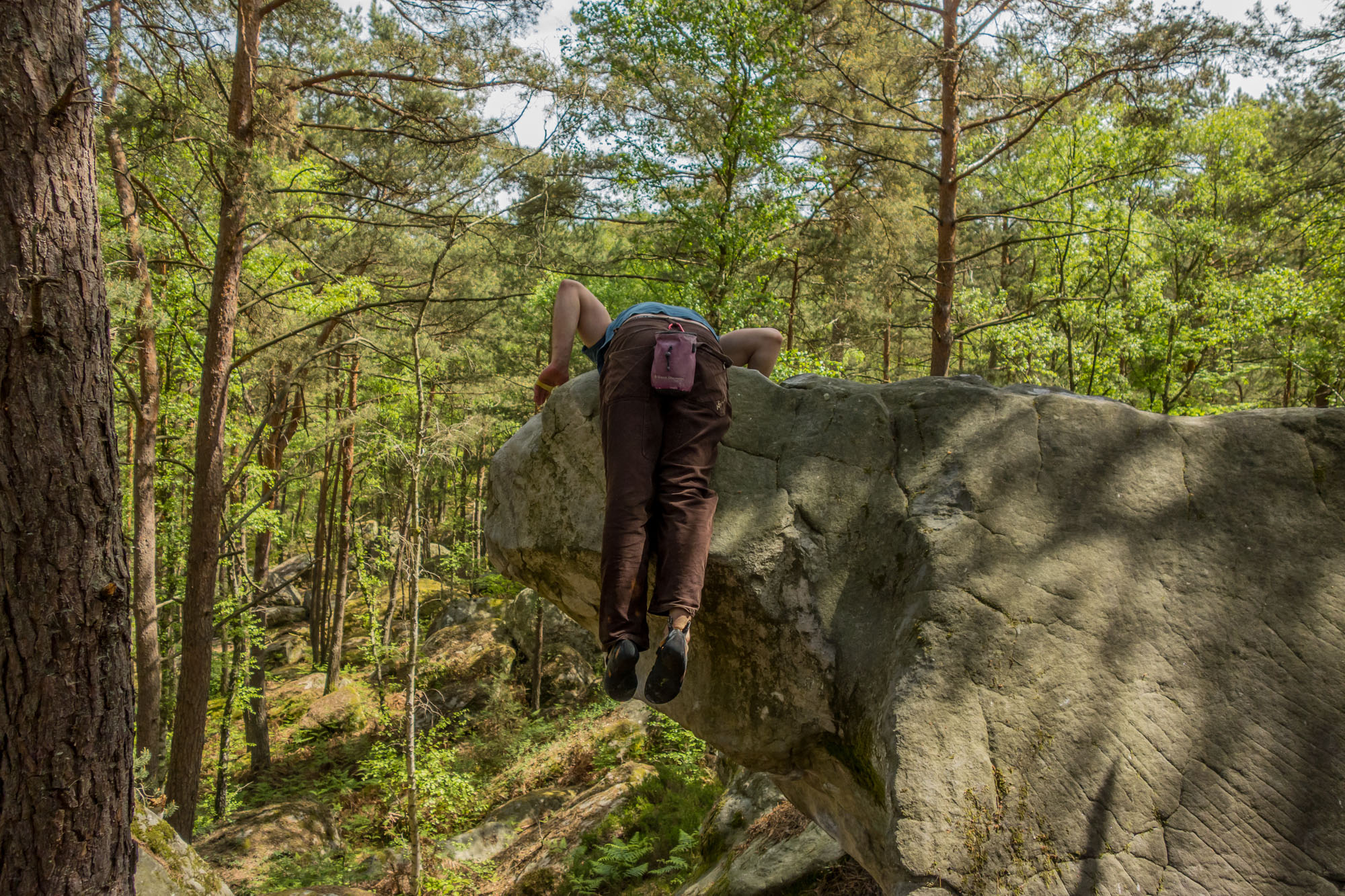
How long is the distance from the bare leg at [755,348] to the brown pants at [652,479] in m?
0.63

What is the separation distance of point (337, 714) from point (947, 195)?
16.9m

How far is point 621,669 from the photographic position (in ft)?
9.04

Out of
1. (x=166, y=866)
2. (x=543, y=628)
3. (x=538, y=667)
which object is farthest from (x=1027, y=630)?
(x=543, y=628)

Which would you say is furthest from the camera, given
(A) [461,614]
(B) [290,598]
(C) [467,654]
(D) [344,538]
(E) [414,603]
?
(B) [290,598]

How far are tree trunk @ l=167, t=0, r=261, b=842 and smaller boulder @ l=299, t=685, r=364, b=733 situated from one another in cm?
1030

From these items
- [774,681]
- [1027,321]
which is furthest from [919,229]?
[774,681]

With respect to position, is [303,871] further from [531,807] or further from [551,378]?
[551,378]

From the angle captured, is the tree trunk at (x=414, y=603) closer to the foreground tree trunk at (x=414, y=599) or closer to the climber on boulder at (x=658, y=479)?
the foreground tree trunk at (x=414, y=599)

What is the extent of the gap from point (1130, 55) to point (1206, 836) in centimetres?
826

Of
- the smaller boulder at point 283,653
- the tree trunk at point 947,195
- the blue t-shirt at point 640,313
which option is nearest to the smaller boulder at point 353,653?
the smaller boulder at point 283,653

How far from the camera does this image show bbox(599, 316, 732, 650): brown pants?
285cm

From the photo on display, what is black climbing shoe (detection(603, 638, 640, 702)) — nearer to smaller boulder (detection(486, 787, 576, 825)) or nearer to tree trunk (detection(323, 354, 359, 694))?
smaller boulder (detection(486, 787, 576, 825))

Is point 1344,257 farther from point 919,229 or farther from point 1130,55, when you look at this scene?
point 1130,55

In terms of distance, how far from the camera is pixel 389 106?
7109mm
